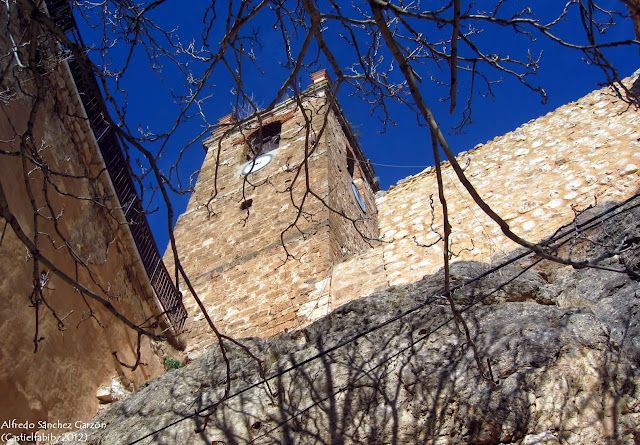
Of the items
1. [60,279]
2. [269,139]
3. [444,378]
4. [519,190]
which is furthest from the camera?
[269,139]

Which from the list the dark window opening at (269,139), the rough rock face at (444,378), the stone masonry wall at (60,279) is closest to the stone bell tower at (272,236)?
the dark window opening at (269,139)

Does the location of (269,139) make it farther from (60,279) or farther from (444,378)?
(444,378)

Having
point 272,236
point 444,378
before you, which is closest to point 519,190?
point 272,236

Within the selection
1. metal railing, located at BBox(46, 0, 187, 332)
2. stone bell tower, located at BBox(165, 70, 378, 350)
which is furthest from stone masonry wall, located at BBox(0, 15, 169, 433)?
stone bell tower, located at BBox(165, 70, 378, 350)

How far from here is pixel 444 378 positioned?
269 cm

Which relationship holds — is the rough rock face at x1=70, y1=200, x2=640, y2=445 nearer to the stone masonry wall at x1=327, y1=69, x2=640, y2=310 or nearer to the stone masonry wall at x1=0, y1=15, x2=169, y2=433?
the stone masonry wall at x1=0, y1=15, x2=169, y2=433

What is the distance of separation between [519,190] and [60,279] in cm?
578

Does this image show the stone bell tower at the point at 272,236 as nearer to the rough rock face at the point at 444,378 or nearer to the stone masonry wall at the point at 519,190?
the stone masonry wall at the point at 519,190

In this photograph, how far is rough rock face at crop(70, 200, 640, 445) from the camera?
235 cm

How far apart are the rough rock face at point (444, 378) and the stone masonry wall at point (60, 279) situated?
64 centimetres

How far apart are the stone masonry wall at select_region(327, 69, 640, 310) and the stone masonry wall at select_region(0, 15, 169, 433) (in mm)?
2175

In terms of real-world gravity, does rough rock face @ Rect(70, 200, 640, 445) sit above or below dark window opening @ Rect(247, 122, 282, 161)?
below

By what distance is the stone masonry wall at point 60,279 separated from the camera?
12.3 feet

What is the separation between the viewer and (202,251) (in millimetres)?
8297
